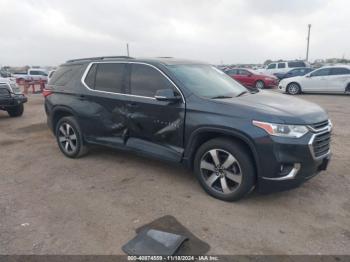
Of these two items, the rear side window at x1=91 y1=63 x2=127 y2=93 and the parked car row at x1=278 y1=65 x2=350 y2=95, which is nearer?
the rear side window at x1=91 y1=63 x2=127 y2=93

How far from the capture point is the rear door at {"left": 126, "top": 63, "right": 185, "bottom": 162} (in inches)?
157

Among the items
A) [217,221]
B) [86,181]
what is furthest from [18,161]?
[217,221]

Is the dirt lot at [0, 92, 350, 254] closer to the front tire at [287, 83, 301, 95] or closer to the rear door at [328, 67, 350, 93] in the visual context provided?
the rear door at [328, 67, 350, 93]

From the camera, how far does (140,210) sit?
3584 millimetres

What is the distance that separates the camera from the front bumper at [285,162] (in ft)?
10.7

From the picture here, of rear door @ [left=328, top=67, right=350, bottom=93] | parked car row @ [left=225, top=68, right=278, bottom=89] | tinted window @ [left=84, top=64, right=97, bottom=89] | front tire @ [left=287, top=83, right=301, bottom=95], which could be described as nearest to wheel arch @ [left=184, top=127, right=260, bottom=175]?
tinted window @ [left=84, top=64, right=97, bottom=89]

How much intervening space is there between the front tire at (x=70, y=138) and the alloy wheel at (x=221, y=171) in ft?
8.00

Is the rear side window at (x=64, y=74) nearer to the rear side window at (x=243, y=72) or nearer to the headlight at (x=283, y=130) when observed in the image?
the headlight at (x=283, y=130)

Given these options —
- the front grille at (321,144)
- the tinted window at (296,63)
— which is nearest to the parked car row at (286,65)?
the tinted window at (296,63)

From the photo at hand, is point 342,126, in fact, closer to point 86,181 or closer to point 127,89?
point 127,89

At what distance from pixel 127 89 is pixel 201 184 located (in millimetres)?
1772

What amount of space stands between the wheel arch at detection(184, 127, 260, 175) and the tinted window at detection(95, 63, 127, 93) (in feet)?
4.77

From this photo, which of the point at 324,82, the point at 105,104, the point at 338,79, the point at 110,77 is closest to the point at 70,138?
the point at 105,104

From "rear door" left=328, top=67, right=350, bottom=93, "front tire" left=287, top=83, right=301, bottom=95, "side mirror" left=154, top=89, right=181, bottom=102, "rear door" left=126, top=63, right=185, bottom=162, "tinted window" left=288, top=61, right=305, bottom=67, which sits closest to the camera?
"side mirror" left=154, top=89, right=181, bottom=102
